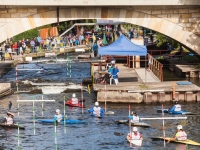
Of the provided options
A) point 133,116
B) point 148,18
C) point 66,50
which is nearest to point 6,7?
point 148,18

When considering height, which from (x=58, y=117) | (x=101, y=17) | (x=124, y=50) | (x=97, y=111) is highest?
(x=101, y=17)

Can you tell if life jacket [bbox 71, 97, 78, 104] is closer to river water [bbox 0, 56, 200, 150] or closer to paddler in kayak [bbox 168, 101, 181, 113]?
river water [bbox 0, 56, 200, 150]

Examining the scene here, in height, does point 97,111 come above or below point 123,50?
below

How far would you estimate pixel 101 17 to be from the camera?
2530 inches

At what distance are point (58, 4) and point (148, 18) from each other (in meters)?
7.21

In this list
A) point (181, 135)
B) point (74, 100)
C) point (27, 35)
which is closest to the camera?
point (181, 135)

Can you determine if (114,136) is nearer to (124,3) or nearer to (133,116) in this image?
(133,116)

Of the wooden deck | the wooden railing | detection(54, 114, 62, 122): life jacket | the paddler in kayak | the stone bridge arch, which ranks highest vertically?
the stone bridge arch

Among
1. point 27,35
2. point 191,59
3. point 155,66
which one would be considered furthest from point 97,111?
point 27,35

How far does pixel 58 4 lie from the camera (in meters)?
62.2

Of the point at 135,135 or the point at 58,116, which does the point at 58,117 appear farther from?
the point at 135,135

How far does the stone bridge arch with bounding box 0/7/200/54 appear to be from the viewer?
209 ft

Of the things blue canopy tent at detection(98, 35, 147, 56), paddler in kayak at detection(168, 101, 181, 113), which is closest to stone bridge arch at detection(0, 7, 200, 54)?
blue canopy tent at detection(98, 35, 147, 56)

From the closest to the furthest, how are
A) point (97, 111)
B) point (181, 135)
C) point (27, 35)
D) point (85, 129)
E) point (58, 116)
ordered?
→ 1. point (181, 135)
2. point (85, 129)
3. point (58, 116)
4. point (97, 111)
5. point (27, 35)
